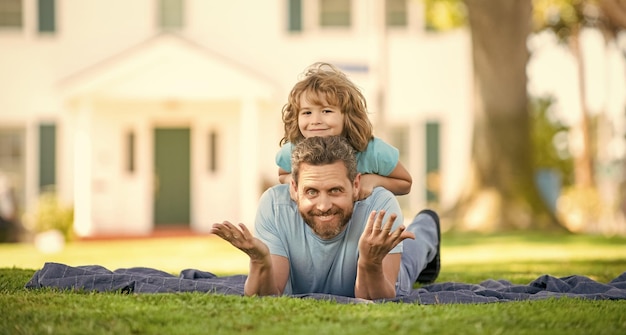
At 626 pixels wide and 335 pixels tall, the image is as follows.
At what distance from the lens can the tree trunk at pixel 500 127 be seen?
16.1 metres

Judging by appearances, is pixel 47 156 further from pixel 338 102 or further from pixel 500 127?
pixel 338 102

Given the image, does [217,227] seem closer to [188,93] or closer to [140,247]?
[140,247]

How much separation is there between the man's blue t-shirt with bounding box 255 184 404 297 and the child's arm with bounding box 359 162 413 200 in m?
0.08

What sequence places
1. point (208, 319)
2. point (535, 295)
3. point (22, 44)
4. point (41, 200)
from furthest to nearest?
point (22, 44)
point (41, 200)
point (535, 295)
point (208, 319)

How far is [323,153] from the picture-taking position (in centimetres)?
524

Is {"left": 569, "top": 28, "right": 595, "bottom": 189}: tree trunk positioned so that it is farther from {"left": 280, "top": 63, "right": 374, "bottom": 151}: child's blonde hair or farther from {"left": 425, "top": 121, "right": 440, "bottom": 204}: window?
{"left": 280, "top": 63, "right": 374, "bottom": 151}: child's blonde hair

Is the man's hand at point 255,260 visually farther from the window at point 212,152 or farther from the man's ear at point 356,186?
the window at point 212,152

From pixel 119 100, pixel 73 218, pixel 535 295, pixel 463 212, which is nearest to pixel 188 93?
pixel 119 100

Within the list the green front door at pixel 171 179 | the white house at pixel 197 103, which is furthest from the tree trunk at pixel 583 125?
the green front door at pixel 171 179

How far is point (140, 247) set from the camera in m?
15.6

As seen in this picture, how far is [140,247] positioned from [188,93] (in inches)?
146

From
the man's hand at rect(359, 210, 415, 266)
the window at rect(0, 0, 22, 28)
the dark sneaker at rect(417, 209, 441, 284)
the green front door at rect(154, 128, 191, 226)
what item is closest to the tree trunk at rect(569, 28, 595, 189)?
the green front door at rect(154, 128, 191, 226)

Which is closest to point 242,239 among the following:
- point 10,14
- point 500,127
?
point 500,127

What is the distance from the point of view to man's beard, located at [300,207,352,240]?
5.25m
